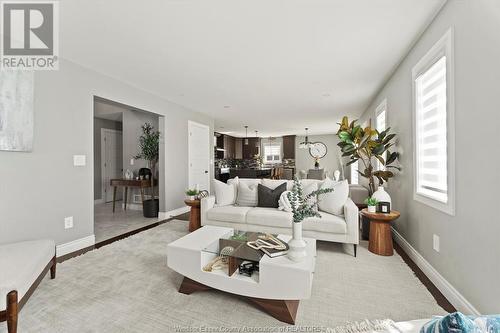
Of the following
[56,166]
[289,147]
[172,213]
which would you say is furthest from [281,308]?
[289,147]

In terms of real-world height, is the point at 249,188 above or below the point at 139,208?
above

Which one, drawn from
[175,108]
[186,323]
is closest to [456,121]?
[186,323]

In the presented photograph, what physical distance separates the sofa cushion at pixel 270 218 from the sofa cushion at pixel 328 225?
0.25 m

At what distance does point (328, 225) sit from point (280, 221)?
24.2 inches

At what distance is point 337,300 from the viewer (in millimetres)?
1816

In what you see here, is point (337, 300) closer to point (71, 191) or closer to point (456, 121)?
point (456, 121)

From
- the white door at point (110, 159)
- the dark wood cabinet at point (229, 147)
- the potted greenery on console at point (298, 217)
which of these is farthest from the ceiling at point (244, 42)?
the dark wood cabinet at point (229, 147)

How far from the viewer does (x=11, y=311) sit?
4.44ft

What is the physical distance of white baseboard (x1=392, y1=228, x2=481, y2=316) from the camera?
5.29 feet

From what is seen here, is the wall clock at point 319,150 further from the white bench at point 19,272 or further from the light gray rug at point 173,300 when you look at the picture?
the white bench at point 19,272

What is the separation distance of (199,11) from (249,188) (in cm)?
248

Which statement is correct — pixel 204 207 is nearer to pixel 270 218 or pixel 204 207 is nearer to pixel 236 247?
pixel 270 218

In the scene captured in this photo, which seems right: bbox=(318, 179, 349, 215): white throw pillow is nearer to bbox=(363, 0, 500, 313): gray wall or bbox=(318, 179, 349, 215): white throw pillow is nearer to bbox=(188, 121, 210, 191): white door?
bbox=(363, 0, 500, 313): gray wall

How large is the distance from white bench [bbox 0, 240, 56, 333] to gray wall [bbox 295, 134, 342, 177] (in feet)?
32.4
